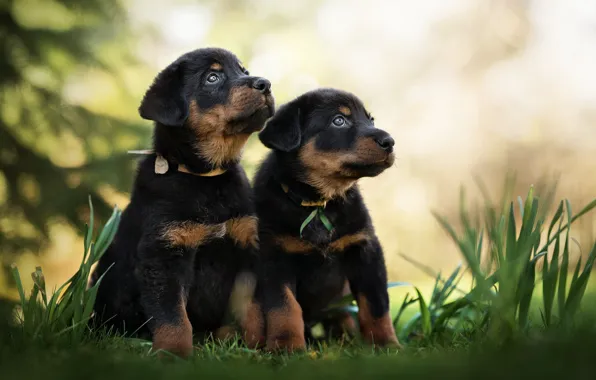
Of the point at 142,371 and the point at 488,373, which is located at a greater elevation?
the point at 488,373

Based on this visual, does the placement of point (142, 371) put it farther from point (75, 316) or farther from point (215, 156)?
point (215, 156)

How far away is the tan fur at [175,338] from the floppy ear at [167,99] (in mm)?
976

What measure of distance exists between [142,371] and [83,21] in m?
4.71

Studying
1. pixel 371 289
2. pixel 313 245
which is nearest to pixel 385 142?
pixel 313 245

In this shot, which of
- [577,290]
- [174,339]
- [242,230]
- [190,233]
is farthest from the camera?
[242,230]

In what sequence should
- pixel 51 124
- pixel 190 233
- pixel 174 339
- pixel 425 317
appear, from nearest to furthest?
pixel 174 339 → pixel 190 233 → pixel 425 317 → pixel 51 124

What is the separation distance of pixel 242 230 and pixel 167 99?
749mm

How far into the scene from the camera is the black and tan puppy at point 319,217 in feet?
11.1

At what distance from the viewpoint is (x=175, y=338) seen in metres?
2.98

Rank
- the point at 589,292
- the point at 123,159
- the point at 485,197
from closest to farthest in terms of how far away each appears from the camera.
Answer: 1. the point at 485,197
2. the point at 589,292
3. the point at 123,159

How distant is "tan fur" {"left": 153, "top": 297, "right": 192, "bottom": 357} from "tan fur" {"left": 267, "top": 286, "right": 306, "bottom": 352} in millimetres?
399

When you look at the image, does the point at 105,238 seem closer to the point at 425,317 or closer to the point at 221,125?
the point at 221,125

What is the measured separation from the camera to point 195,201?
3.29 metres

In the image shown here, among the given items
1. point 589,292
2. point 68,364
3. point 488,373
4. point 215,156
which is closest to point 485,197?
point 488,373
